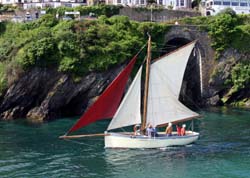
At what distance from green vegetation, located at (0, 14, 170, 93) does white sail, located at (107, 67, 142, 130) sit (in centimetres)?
1938

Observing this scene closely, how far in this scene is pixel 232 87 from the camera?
245ft

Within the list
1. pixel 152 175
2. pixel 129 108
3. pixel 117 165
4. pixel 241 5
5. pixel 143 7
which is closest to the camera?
pixel 152 175

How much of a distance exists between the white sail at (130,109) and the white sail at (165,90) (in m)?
1.41

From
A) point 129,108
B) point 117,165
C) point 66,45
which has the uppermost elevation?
point 66,45

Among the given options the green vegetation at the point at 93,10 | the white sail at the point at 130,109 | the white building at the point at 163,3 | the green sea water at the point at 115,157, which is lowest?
the green sea water at the point at 115,157

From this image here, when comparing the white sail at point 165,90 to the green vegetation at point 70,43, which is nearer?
the white sail at point 165,90

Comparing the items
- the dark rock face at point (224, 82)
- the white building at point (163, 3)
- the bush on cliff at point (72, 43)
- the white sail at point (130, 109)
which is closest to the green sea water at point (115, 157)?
the white sail at point (130, 109)

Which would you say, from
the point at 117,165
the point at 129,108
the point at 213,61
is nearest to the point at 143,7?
the point at 213,61

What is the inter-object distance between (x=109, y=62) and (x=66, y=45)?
5.94 meters

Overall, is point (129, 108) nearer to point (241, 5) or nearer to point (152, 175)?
point (152, 175)

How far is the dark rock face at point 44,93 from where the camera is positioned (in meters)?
61.7

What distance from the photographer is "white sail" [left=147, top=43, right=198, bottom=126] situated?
45312 mm

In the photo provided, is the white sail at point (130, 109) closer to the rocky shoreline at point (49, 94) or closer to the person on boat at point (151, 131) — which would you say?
the person on boat at point (151, 131)

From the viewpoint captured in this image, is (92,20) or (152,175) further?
(92,20)
